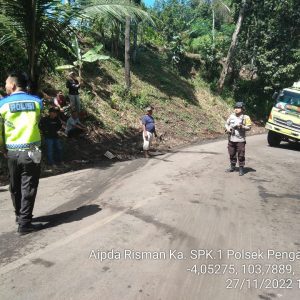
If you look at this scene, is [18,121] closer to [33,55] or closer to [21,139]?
[21,139]

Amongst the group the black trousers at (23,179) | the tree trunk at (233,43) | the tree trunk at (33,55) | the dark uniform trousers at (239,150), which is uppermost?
the tree trunk at (233,43)

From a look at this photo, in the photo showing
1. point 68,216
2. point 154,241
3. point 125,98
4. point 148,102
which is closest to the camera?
point 154,241

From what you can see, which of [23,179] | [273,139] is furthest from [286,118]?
[23,179]

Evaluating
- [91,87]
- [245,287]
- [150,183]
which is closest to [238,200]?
[150,183]

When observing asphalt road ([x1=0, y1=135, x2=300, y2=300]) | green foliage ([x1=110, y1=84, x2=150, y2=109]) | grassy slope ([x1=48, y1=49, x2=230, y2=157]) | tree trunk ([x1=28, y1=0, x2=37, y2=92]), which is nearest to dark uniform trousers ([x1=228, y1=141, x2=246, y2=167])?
asphalt road ([x1=0, y1=135, x2=300, y2=300])

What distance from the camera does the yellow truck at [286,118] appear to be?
15.5 m

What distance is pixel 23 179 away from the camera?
4918 millimetres

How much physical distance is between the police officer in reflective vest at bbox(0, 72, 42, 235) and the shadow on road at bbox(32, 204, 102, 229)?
0.57m

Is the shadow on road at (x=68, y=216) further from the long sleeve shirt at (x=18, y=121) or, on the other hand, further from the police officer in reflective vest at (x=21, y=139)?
the long sleeve shirt at (x=18, y=121)

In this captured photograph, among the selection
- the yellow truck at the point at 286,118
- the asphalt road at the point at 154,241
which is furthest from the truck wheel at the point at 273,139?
the asphalt road at the point at 154,241

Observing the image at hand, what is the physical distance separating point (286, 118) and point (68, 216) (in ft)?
39.4

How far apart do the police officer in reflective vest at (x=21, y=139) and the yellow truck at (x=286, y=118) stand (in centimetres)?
1260

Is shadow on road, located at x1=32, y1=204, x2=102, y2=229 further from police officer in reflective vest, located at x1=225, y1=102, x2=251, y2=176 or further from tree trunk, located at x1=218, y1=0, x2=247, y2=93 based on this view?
tree trunk, located at x1=218, y1=0, x2=247, y2=93

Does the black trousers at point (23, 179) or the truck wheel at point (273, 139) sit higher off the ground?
the black trousers at point (23, 179)
